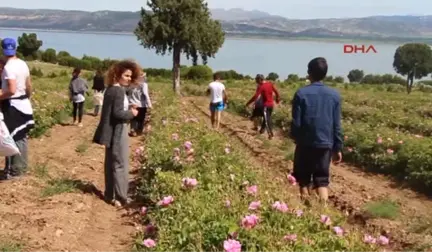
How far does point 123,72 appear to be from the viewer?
7.83m

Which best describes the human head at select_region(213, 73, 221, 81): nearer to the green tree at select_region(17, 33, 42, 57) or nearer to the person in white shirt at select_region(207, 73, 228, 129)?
the person in white shirt at select_region(207, 73, 228, 129)

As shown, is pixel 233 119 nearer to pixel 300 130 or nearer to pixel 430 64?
pixel 300 130

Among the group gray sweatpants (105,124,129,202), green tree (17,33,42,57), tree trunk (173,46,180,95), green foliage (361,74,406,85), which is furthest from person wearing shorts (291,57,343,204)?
green foliage (361,74,406,85)

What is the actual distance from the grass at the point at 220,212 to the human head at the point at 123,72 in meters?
1.09

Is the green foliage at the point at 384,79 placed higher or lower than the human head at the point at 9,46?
lower

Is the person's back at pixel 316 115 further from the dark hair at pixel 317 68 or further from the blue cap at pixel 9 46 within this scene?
the blue cap at pixel 9 46

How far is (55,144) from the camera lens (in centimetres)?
1331

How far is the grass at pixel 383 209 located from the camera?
29.9 feet

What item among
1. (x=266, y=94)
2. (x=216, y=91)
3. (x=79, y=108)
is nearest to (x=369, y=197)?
(x=216, y=91)

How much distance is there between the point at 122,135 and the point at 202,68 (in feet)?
156

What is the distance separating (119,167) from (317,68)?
8.45 feet

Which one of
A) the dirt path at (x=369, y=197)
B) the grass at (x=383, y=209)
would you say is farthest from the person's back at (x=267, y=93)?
the grass at (x=383, y=209)

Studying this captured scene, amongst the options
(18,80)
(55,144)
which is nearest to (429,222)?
(18,80)

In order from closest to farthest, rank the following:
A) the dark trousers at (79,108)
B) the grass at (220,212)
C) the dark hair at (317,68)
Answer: the grass at (220,212) → the dark hair at (317,68) → the dark trousers at (79,108)
